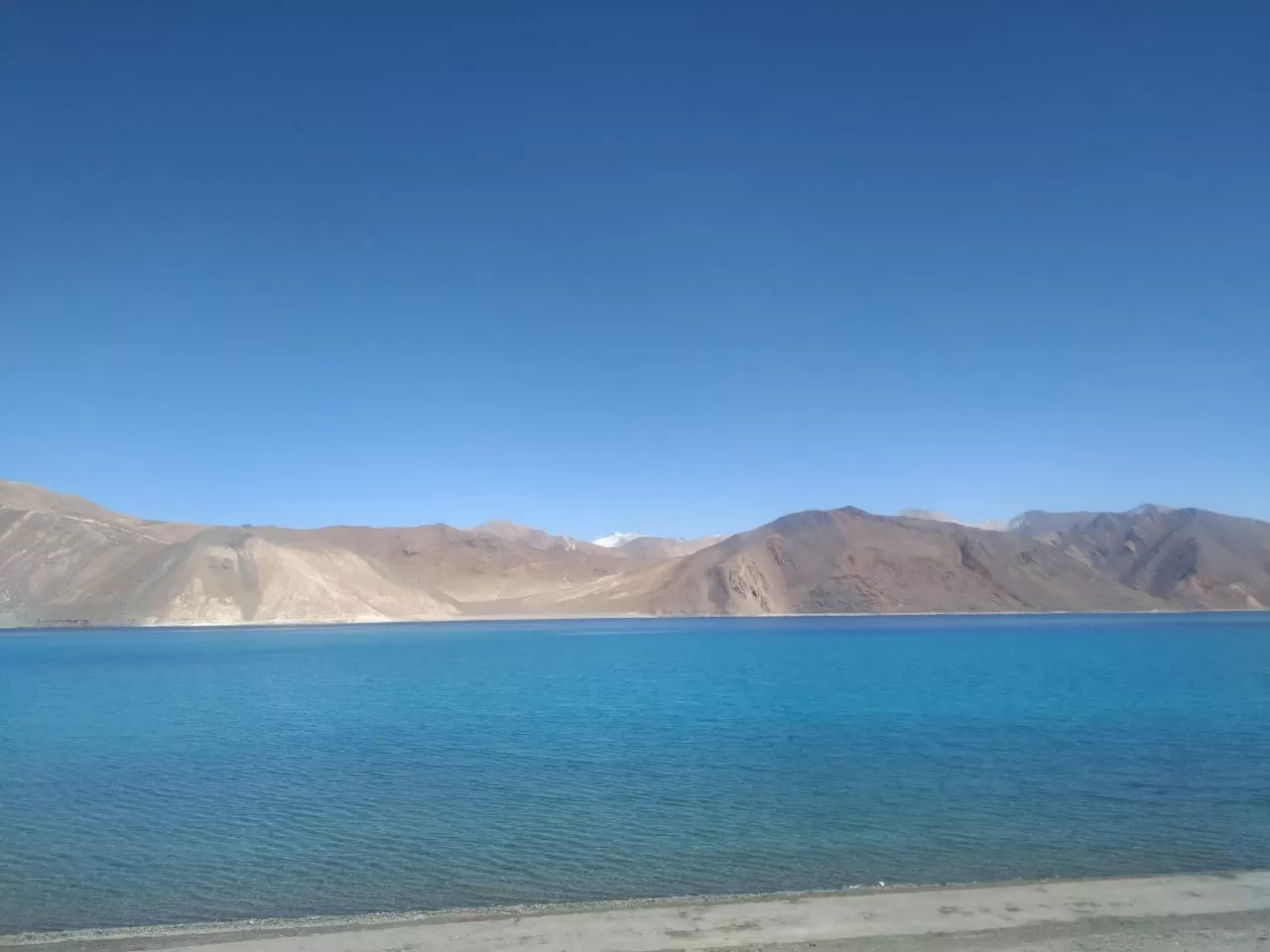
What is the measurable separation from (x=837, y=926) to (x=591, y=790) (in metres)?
9.47

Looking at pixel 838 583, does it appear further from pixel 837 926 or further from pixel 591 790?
pixel 837 926

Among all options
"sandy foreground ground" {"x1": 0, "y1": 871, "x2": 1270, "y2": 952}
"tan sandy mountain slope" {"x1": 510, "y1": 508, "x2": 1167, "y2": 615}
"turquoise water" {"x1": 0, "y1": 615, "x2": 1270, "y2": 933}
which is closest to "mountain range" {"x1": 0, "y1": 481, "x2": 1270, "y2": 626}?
"tan sandy mountain slope" {"x1": 510, "y1": 508, "x2": 1167, "y2": 615}

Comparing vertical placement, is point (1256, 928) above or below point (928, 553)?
below

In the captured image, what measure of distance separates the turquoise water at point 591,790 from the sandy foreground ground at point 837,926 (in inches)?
52.9

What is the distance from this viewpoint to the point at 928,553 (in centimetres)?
19438

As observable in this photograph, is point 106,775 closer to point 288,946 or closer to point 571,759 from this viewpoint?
point 571,759

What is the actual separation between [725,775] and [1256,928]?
11676 mm

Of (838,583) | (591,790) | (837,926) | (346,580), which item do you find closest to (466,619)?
(346,580)

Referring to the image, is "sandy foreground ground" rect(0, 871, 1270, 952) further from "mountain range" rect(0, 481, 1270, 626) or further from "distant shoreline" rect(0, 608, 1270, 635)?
"mountain range" rect(0, 481, 1270, 626)

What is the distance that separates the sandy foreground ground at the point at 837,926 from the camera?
9.68 m

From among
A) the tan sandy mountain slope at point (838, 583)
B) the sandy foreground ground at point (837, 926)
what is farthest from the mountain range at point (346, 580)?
the sandy foreground ground at point (837, 926)

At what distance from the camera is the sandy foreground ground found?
9.68 metres

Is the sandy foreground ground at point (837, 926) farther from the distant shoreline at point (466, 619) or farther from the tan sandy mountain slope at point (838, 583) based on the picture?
the tan sandy mountain slope at point (838, 583)

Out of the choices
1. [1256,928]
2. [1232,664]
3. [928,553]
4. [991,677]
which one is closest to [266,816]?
[1256,928]
